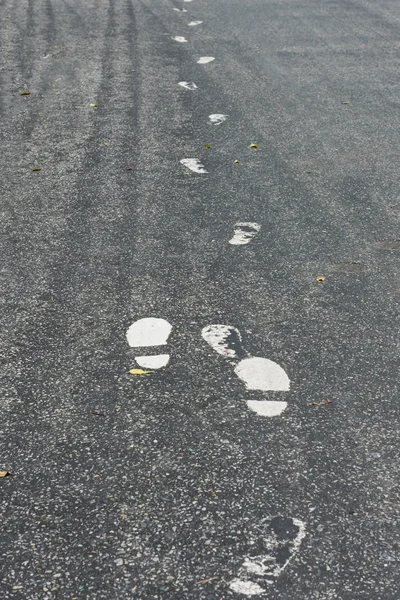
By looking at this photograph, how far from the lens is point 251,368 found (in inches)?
98.1

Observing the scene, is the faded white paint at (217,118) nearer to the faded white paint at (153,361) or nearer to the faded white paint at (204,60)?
the faded white paint at (204,60)

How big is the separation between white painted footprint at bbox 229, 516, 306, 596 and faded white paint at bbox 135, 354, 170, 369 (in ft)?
2.57

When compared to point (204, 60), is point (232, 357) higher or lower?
higher

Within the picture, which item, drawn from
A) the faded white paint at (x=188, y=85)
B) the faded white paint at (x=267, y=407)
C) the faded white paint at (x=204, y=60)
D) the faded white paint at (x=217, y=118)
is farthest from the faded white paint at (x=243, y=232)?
the faded white paint at (x=204, y=60)

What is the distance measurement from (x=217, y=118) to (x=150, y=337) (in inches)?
112

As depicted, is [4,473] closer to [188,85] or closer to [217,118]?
[217,118]

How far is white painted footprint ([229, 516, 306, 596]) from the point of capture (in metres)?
1.69

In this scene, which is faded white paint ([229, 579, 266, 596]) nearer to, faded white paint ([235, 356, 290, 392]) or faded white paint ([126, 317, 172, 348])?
faded white paint ([235, 356, 290, 392])

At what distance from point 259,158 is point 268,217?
89cm

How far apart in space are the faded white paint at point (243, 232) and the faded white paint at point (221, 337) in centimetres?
78

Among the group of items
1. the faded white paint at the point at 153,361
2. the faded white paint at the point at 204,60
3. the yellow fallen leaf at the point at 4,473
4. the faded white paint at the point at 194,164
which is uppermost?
the yellow fallen leaf at the point at 4,473

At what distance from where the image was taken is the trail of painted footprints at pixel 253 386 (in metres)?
1.72

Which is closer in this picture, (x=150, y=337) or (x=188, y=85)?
(x=150, y=337)

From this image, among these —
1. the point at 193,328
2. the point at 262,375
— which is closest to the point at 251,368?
the point at 262,375
